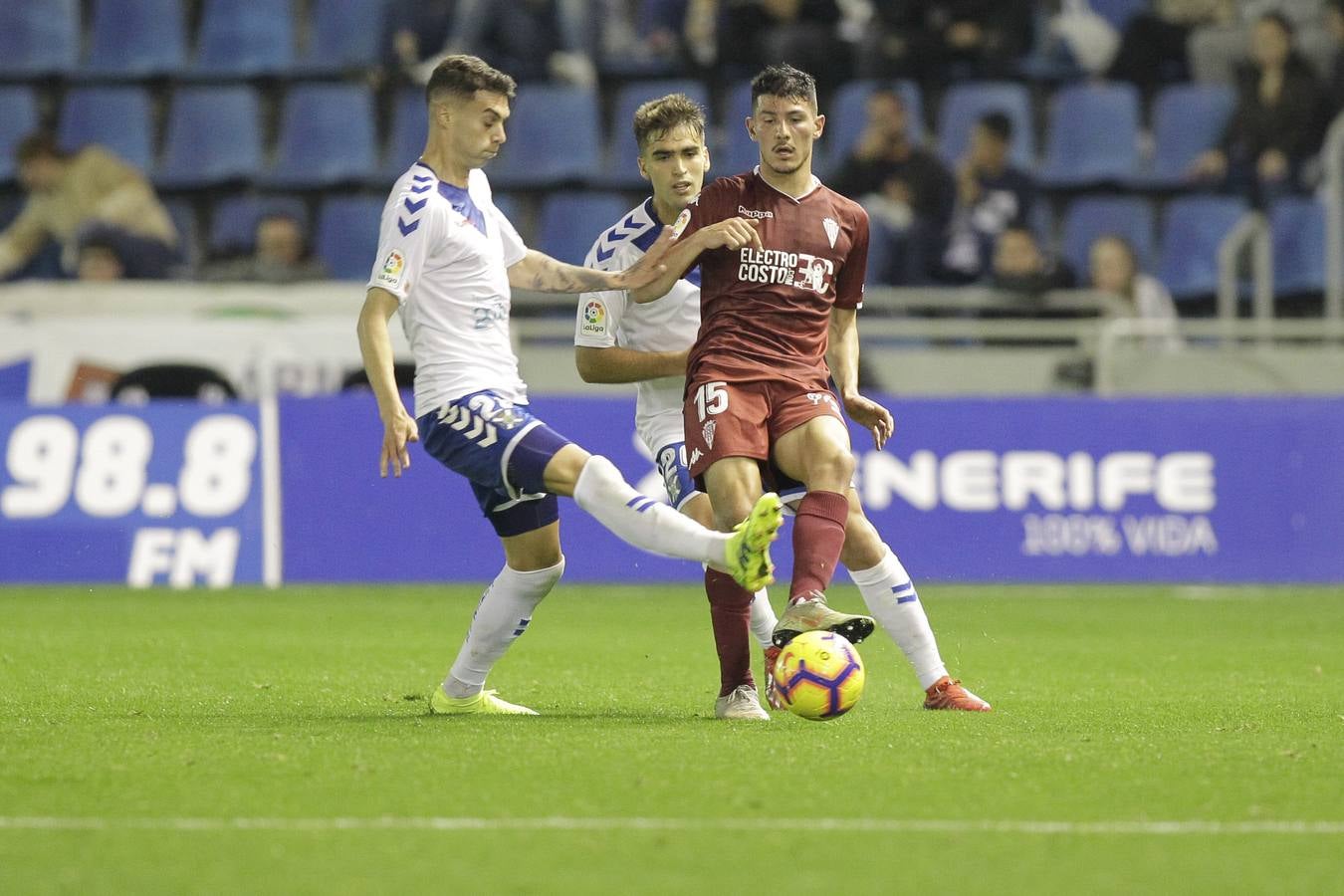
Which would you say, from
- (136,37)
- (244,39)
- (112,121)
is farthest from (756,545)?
(136,37)

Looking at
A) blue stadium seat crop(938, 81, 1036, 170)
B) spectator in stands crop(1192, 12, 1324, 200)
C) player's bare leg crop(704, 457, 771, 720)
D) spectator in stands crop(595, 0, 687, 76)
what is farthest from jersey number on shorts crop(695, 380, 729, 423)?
spectator in stands crop(595, 0, 687, 76)

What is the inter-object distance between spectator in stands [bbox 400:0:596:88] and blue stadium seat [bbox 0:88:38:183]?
3.41 metres

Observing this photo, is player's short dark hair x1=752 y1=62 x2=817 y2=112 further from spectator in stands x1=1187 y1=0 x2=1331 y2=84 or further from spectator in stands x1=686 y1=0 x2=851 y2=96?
spectator in stands x1=1187 y1=0 x2=1331 y2=84

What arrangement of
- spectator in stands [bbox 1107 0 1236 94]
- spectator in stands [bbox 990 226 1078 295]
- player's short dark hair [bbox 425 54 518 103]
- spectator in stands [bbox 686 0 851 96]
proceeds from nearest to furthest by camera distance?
player's short dark hair [bbox 425 54 518 103], spectator in stands [bbox 990 226 1078 295], spectator in stands [bbox 686 0 851 96], spectator in stands [bbox 1107 0 1236 94]

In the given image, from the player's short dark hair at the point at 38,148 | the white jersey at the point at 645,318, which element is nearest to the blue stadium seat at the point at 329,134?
the player's short dark hair at the point at 38,148

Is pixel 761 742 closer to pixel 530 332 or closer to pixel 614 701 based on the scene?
pixel 614 701

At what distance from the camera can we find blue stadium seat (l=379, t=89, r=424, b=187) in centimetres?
1800

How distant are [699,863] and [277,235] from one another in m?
11.8

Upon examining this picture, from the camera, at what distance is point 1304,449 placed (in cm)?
1388

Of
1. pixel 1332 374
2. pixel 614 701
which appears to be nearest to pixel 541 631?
pixel 614 701

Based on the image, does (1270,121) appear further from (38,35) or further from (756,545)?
(756,545)

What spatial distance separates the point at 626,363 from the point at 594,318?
0.70ft

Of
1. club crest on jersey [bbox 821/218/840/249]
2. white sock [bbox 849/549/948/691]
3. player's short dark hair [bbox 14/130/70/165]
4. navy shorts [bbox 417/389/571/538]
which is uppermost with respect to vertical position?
player's short dark hair [bbox 14/130/70/165]

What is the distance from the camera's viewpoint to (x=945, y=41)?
1820 cm
